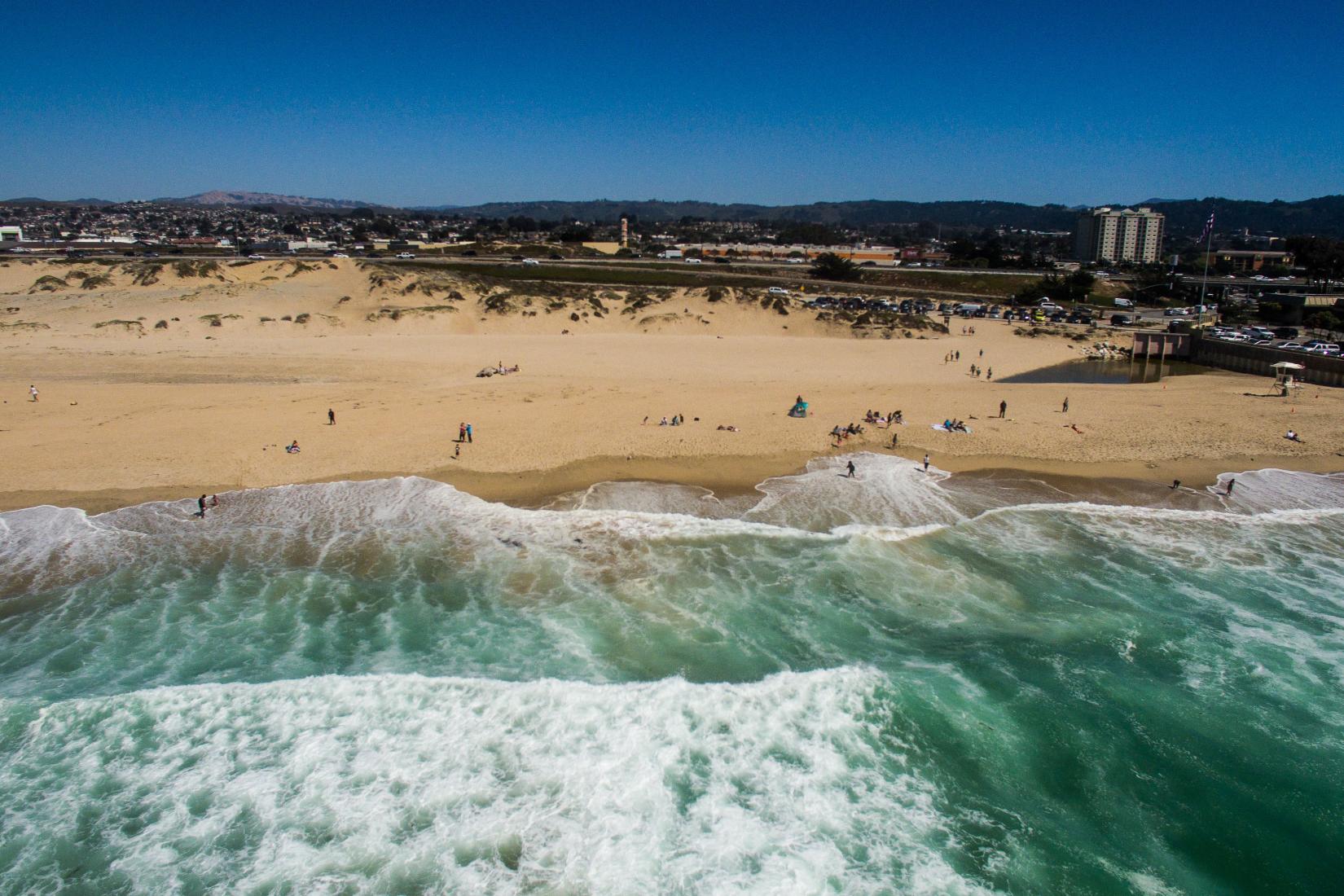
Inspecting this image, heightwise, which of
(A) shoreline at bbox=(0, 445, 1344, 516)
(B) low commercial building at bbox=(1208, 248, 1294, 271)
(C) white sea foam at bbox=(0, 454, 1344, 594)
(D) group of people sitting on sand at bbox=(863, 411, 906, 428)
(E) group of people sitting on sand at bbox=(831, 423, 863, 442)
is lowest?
(C) white sea foam at bbox=(0, 454, 1344, 594)

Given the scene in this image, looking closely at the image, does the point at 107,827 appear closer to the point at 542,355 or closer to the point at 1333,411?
the point at 542,355

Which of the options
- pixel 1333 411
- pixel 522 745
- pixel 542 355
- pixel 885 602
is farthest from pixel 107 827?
pixel 1333 411

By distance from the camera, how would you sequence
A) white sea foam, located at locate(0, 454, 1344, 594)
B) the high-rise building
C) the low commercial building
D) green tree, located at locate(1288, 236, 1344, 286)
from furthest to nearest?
the high-rise building, the low commercial building, green tree, located at locate(1288, 236, 1344, 286), white sea foam, located at locate(0, 454, 1344, 594)

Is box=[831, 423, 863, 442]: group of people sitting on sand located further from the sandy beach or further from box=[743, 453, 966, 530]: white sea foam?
box=[743, 453, 966, 530]: white sea foam

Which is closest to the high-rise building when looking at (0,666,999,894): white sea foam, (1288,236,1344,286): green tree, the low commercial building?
the low commercial building

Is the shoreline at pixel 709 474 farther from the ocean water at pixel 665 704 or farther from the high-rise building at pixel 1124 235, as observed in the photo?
the high-rise building at pixel 1124 235
